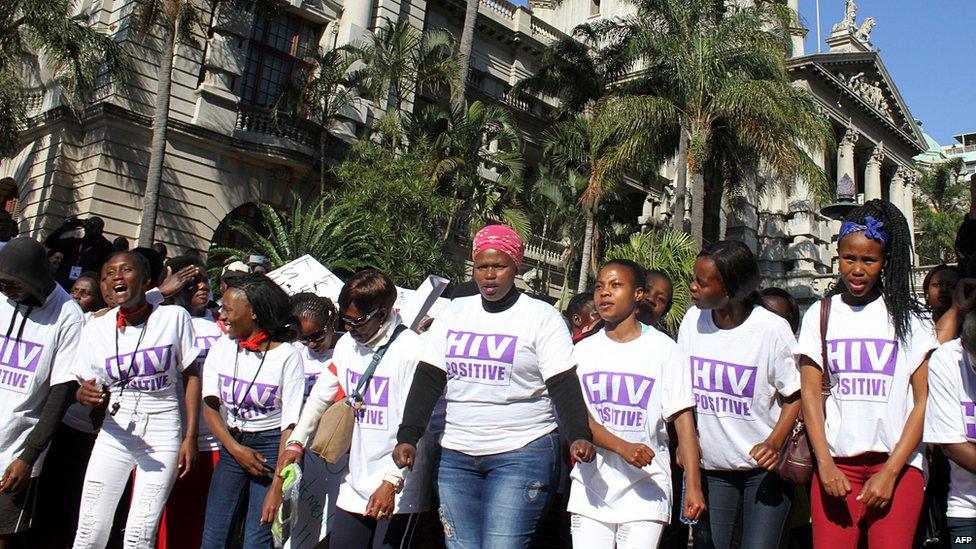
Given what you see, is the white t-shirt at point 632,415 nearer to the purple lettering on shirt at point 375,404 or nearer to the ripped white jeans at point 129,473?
the purple lettering on shirt at point 375,404

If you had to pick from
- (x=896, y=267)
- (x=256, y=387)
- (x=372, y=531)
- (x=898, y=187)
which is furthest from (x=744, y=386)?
(x=898, y=187)

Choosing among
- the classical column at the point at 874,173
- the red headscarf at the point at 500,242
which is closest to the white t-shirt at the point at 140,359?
the red headscarf at the point at 500,242

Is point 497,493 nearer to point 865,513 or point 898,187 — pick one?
point 865,513

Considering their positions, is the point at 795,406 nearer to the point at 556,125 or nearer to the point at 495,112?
the point at 495,112

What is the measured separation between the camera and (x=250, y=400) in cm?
484

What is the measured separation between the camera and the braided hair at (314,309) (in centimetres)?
575

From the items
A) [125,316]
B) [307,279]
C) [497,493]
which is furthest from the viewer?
[307,279]

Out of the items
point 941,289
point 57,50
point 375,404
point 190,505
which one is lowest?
point 190,505

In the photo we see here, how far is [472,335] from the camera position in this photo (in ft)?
13.4

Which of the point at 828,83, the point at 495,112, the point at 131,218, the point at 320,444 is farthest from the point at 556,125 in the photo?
the point at 320,444

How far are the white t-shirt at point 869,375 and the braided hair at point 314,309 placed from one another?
10.6 feet

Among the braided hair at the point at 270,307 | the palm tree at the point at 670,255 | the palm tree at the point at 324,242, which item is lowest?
the braided hair at the point at 270,307

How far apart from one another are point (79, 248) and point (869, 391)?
8959 millimetres

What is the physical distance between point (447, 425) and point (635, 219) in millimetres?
33102
